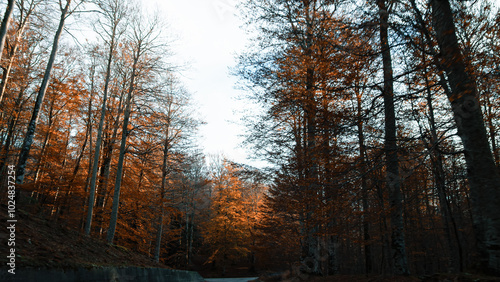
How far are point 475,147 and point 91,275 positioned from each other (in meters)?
6.74

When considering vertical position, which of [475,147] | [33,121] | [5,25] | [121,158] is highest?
[5,25]

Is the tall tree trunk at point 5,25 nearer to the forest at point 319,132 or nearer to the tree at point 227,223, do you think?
the forest at point 319,132

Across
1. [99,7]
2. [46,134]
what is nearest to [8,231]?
[99,7]

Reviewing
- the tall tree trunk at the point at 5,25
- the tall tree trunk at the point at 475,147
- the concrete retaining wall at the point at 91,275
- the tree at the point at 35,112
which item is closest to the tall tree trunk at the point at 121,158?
the tree at the point at 35,112

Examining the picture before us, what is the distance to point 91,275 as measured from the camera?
4527 mm

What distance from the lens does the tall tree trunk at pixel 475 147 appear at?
3824 millimetres

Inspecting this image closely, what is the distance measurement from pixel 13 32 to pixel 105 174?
25.7 ft

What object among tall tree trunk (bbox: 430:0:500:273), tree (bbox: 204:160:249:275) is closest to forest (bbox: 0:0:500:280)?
tall tree trunk (bbox: 430:0:500:273)

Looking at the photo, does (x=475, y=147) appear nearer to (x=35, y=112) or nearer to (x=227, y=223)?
(x=35, y=112)

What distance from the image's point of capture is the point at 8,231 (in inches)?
171

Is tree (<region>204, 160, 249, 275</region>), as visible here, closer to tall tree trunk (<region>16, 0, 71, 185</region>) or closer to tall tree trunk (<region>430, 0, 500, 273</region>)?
tall tree trunk (<region>16, 0, 71, 185</region>)

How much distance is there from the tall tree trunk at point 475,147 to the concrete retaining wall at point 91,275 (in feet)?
20.4

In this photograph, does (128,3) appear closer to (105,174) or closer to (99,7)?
(99,7)

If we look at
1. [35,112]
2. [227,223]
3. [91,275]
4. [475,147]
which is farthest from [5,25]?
[227,223]
